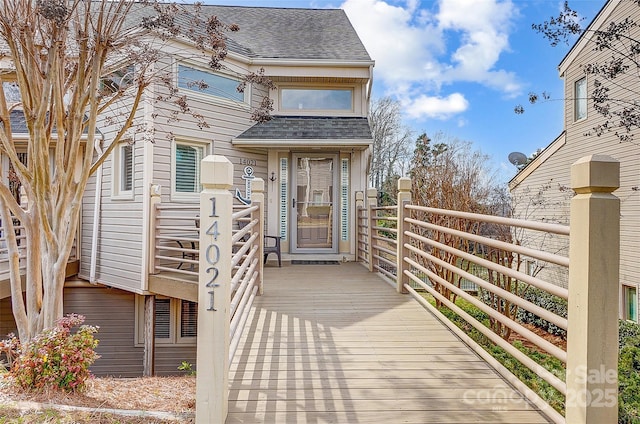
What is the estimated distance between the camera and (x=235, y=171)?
8117 millimetres

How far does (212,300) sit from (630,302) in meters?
10.3

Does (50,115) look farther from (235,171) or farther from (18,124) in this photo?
(18,124)

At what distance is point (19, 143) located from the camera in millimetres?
7773

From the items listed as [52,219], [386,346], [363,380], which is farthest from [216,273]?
[52,219]

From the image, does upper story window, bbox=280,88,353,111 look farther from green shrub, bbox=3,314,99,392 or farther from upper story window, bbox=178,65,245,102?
green shrub, bbox=3,314,99,392

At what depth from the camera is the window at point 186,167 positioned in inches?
288

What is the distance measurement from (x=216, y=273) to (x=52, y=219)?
3.72 meters

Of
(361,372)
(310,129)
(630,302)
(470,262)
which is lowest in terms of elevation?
(630,302)

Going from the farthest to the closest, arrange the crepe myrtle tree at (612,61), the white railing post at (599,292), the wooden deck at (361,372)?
the crepe myrtle tree at (612,61), the wooden deck at (361,372), the white railing post at (599,292)

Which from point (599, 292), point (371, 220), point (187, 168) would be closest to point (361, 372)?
point (599, 292)

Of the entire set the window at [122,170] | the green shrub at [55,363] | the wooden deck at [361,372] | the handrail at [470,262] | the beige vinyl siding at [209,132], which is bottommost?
the green shrub at [55,363]

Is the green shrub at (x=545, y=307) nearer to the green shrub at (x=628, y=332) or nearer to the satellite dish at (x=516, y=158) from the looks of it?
the green shrub at (x=628, y=332)

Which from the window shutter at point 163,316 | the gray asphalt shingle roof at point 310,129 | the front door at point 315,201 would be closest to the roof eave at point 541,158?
the gray asphalt shingle roof at point 310,129

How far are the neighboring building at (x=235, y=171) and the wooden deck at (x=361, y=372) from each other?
333 centimetres
